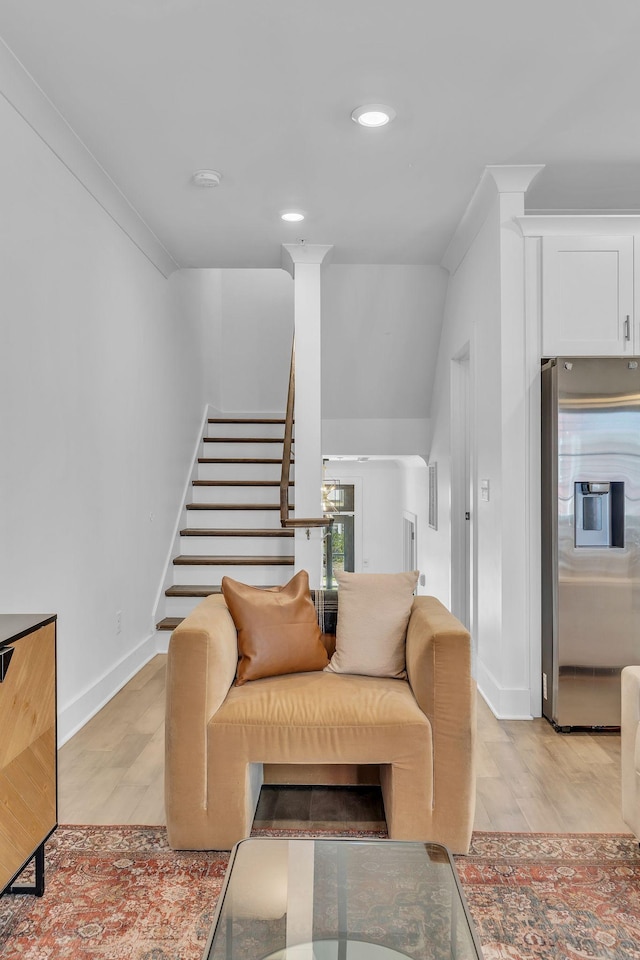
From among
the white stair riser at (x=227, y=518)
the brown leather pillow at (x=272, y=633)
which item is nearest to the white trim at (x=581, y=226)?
the brown leather pillow at (x=272, y=633)

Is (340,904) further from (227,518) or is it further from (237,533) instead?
(227,518)

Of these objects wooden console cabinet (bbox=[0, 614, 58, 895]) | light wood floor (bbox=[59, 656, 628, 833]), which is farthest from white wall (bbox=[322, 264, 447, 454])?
wooden console cabinet (bbox=[0, 614, 58, 895])

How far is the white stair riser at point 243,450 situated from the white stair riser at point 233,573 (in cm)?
150

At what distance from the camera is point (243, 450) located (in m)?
6.48

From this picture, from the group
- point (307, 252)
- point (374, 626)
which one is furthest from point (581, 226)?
point (374, 626)

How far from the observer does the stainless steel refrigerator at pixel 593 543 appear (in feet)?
10.9

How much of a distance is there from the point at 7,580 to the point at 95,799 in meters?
0.86

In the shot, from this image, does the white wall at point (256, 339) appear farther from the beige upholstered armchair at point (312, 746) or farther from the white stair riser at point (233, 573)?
the beige upholstered armchair at point (312, 746)

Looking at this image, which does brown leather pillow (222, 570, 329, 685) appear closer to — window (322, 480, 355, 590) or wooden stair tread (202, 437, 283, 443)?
wooden stair tread (202, 437, 283, 443)

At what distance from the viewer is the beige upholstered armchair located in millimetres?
2195

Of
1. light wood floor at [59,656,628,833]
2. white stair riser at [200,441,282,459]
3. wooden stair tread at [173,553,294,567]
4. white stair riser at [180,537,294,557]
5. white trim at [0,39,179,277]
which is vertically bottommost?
light wood floor at [59,656,628,833]

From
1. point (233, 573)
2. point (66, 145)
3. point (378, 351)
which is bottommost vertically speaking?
point (233, 573)

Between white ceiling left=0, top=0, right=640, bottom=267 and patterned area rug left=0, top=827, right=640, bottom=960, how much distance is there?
2.67m

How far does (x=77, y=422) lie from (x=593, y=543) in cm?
247
